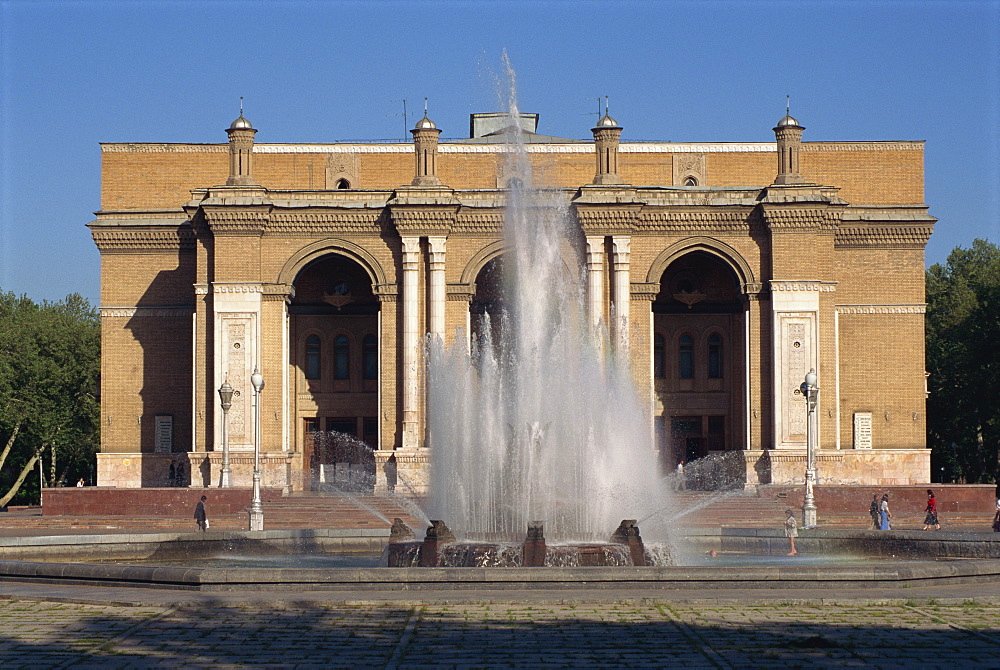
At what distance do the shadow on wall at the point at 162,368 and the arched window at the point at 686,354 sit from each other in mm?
16092

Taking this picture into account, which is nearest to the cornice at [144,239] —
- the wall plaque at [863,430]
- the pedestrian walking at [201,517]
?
the pedestrian walking at [201,517]

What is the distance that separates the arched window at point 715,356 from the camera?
159ft

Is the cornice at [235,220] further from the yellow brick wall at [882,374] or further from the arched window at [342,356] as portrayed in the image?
the yellow brick wall at [882,374]

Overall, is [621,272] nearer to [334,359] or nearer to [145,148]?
[334,359]

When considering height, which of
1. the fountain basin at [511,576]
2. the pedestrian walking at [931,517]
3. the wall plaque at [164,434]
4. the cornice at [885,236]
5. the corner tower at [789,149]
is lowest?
the pedestrian walking at [931,517]

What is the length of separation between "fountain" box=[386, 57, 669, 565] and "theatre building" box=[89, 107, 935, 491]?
14.6 m

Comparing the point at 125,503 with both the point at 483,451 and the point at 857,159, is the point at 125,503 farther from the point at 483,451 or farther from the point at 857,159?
the point at 857,159

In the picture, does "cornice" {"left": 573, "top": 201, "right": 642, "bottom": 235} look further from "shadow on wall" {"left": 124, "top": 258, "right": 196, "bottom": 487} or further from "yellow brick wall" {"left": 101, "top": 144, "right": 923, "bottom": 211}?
"shadow on wall" {"left": 124, "top": 258, "right": 196, "bottom": 487}

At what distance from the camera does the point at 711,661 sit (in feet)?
45.6

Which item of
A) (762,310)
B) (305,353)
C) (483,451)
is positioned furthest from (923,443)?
(483,451)

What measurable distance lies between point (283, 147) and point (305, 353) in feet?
25.6

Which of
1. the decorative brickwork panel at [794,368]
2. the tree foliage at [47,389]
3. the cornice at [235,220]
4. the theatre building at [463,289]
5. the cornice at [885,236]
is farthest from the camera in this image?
the tree foliage at [47,389]

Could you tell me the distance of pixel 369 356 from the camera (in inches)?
1929

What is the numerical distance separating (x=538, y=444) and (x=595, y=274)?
2097 centimetres
